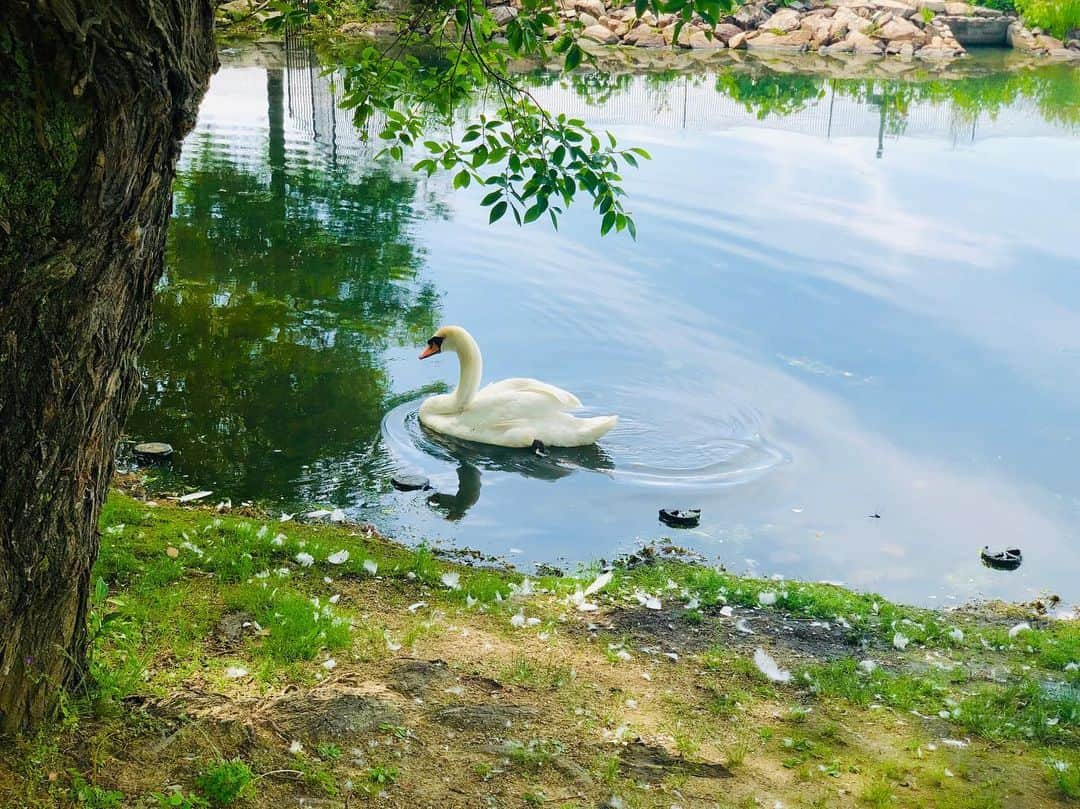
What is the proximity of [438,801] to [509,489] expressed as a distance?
21.1 feet

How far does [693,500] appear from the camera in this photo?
10516 mm

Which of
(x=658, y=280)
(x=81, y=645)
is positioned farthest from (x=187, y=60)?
(x=658, y=280)

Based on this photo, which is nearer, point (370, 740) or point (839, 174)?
point (370, 740)

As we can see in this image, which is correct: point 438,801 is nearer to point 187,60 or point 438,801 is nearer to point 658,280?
point 187,60

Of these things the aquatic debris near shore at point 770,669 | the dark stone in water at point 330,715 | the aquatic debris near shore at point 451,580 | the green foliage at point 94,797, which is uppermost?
the green foliage at point 94,797

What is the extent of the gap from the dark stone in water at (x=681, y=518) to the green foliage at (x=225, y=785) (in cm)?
625

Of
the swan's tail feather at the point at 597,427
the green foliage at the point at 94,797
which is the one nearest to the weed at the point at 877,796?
the green foliage at the point at 94,797

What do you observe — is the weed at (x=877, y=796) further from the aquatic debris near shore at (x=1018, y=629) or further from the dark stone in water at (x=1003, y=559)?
the dark stone in water at (x=1003, y=559)

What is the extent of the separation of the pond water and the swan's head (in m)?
0.45

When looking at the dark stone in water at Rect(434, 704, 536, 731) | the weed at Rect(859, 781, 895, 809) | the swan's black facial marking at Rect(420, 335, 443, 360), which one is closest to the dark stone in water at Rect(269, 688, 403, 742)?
the dark stone in water at Rect(434, 704, 536, 731)

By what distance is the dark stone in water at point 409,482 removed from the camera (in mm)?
10344

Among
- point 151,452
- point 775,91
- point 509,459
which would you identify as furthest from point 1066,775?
point 775,91

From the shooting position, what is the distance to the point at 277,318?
1396 cm

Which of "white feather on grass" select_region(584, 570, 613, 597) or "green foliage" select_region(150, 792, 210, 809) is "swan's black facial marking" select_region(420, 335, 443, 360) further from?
"green foliage" select_region(150, 792, 210, 809)
